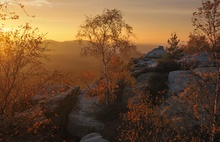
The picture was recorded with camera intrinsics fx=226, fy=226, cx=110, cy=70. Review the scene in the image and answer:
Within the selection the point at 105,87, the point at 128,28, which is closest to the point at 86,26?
the point at 128,28

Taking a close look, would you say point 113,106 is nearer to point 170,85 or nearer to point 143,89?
point 143,89

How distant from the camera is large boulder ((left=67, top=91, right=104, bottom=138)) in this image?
32562 millimetres

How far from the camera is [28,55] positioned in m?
17.5

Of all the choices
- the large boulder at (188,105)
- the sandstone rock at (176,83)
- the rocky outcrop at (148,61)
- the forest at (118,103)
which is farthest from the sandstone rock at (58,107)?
the sandstone rock at (176,83)

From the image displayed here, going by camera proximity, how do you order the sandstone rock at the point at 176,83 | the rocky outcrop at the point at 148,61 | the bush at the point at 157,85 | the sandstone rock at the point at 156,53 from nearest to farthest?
1. the sandstone rock at the point at 176,83
2. the bush at the point at 157,85
3. the rocky outcrop at the point at 148,61
4. the sandstone rock at the point at 156,53

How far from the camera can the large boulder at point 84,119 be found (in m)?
32.6

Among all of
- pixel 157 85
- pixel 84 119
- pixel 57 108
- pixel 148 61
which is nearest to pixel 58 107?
pixel 57 108

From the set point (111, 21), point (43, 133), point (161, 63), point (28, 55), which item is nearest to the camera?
point (28, 55)

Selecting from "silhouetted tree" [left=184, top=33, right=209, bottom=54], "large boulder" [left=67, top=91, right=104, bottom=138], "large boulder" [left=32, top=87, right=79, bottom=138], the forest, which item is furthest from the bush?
A: "silhouetted tree" [left=184, top=33, right=209, bottom=54]

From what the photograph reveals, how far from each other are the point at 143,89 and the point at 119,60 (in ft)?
46.3

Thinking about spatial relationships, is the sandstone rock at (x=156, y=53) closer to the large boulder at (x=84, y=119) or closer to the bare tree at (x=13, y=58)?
the large boulder at (x=84, y=119)

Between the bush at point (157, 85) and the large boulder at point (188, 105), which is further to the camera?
the bush at point (157, 85)

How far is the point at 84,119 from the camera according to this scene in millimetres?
33875

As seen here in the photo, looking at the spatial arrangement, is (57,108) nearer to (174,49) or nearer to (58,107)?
(58,107)
